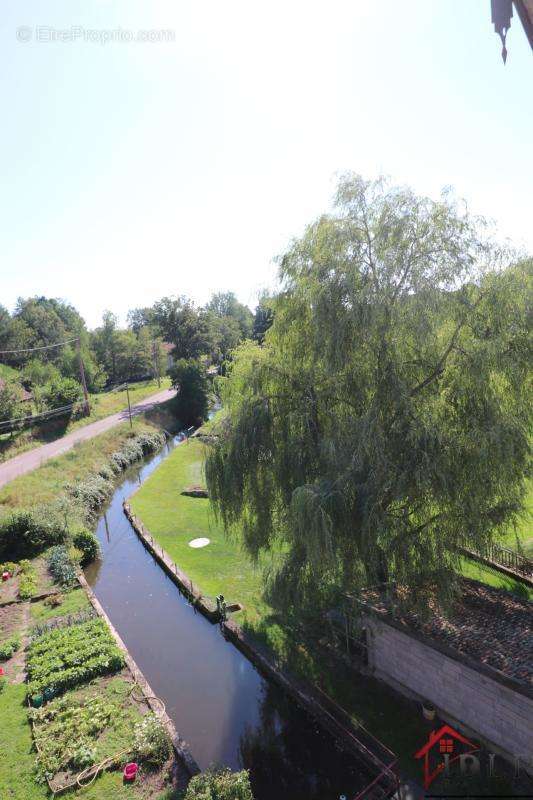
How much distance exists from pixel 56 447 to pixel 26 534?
1458 centimetres

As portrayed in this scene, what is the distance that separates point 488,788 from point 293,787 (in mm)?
3585

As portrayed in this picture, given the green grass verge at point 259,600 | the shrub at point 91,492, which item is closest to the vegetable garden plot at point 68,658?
the green grass verge at point 259,600

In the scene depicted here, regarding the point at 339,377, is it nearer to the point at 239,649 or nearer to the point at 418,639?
the point at 418,639

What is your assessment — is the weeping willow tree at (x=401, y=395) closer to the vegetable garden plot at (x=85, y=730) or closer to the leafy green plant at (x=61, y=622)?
the vegetable garden plot at (x=85, y=730)

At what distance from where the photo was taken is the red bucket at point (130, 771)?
9203mm

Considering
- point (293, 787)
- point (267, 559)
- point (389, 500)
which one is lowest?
point (293, 787)

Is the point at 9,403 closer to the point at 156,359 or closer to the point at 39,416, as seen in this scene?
the point at 39,416

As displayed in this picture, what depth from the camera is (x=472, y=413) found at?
1014 centimetres

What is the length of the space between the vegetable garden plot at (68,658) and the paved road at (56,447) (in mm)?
14503

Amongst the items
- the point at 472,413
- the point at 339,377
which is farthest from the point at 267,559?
the point at 472,413

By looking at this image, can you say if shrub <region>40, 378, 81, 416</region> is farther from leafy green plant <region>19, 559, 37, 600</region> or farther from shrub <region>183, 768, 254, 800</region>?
shrub <region>183, 768, 254, 800</region>

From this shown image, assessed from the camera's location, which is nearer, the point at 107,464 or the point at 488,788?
the point at 488,788

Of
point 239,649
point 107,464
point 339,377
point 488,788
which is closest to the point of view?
point 488,788

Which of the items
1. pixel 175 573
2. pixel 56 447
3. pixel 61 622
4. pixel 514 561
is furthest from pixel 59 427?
pixel 514 561
